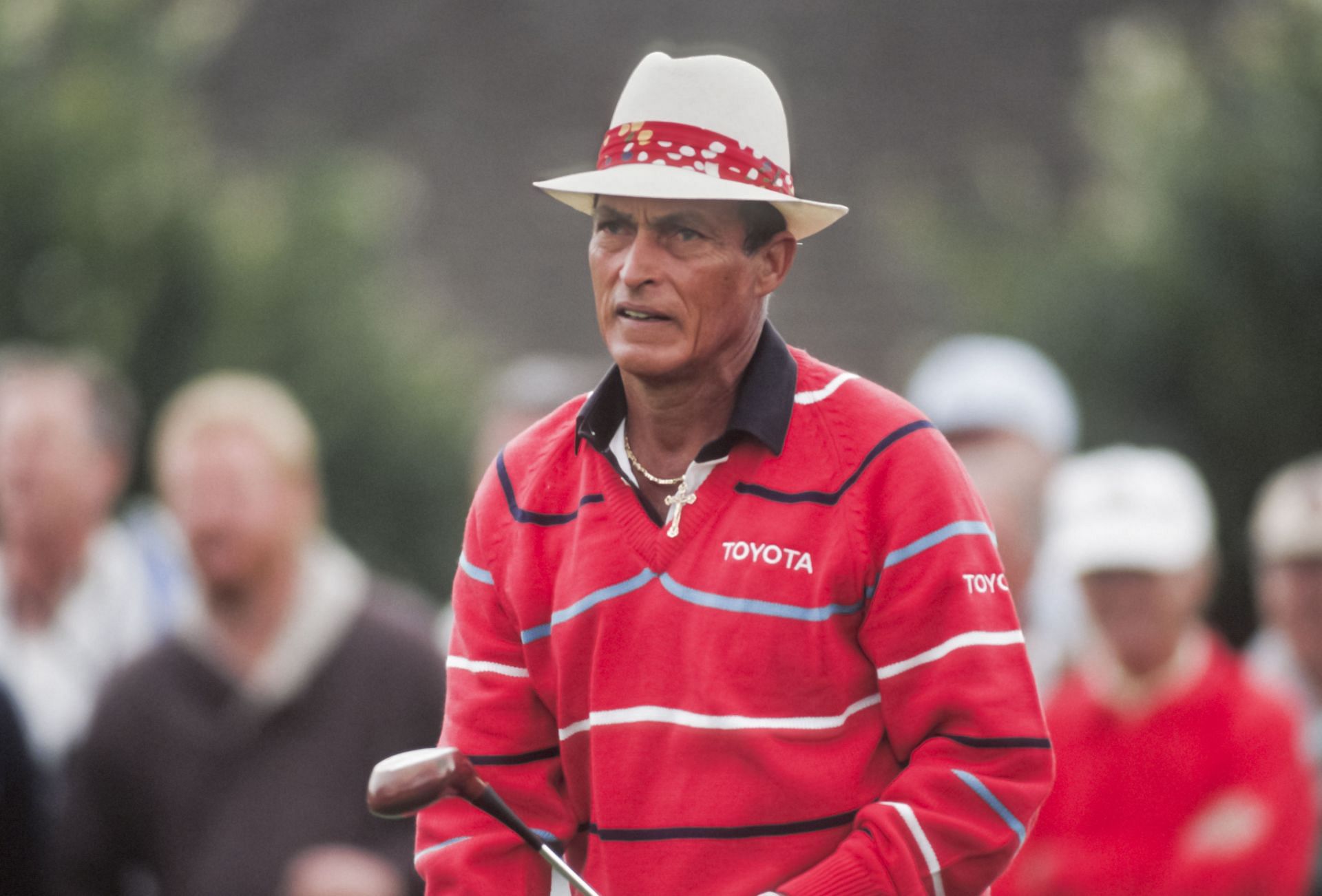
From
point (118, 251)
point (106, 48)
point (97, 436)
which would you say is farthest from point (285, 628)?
point (106, 48)

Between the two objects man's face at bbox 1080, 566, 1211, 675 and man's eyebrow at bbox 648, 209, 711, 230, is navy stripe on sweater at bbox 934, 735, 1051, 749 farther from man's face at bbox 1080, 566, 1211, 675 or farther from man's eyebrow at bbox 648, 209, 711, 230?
man's face at bbox 1080, 566, 1211, 675

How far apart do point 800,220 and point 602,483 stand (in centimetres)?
43

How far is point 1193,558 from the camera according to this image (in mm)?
4898

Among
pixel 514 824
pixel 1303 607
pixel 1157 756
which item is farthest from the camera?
pixel 1303 607

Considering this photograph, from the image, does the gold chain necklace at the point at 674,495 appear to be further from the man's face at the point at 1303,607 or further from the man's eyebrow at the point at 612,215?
the man's face at the point at 1303,607

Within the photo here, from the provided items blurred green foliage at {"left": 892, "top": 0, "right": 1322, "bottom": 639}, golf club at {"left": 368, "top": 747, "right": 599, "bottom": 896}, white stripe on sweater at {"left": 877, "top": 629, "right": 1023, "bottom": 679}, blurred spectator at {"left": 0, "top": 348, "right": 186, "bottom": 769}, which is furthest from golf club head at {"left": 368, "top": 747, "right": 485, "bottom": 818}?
blurred green foliage at {"left": 892, "top": 0, "right": 1322, "bottom": 639}

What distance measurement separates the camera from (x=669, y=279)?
2346mm

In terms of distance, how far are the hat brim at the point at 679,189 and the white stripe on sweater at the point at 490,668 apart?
0.63 meters

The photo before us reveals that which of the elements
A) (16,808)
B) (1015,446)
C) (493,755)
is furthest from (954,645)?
(16,808)

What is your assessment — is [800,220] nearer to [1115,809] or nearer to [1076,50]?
[1115,809]

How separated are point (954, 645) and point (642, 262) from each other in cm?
62

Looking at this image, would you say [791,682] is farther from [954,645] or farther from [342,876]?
[342,876]

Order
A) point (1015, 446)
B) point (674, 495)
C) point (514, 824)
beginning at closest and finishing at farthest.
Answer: point (514, 824) → point (674, 495) → point (1015, 446)

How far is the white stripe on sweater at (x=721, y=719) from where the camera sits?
2.28m
